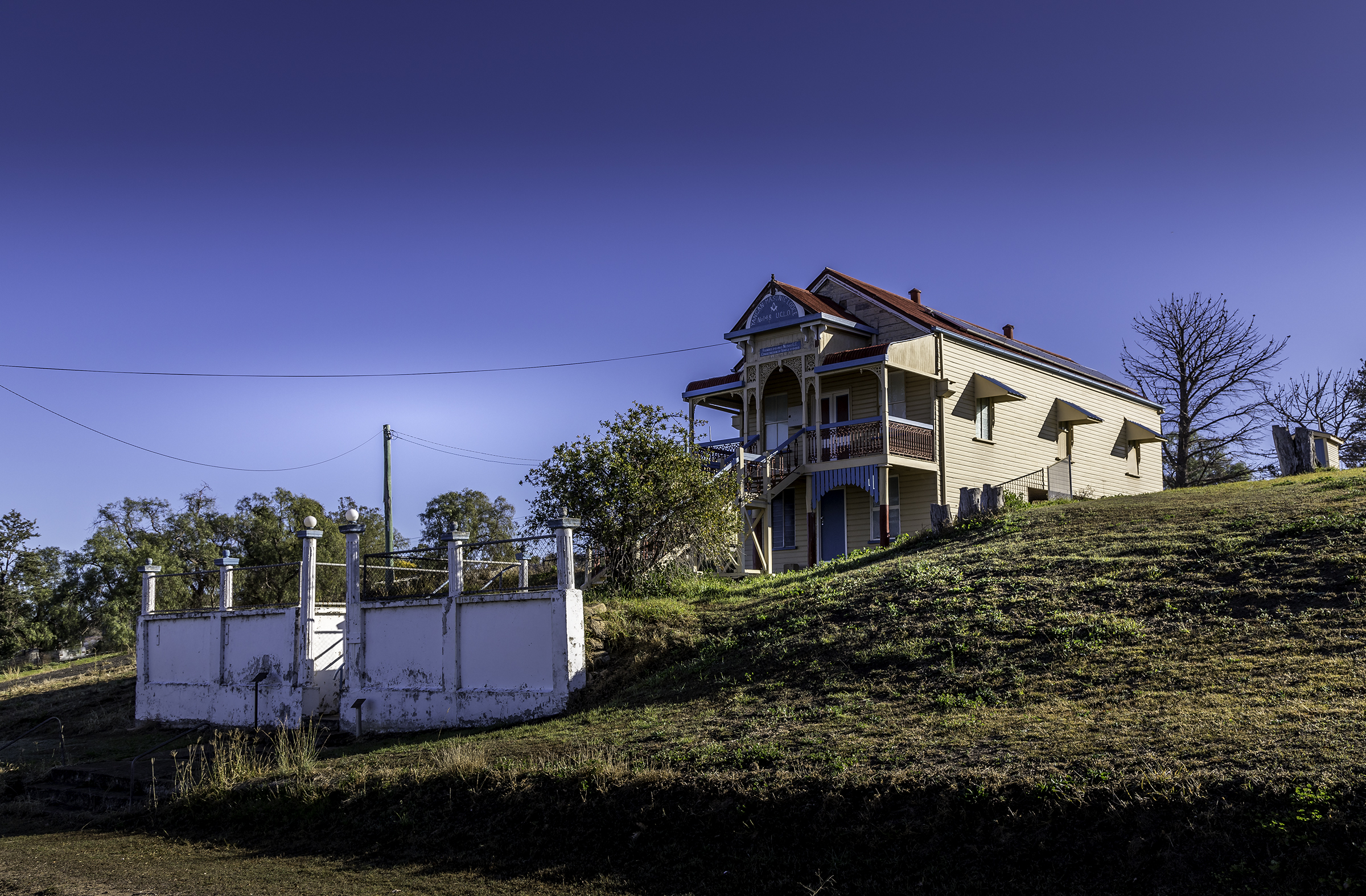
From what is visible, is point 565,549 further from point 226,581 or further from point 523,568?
point 226,581

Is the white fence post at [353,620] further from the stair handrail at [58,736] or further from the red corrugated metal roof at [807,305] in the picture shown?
the red corrugated metal roof at [807,305]

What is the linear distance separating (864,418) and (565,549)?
519 inches

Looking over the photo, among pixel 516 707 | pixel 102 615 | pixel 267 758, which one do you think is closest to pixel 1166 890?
pixel 516 707

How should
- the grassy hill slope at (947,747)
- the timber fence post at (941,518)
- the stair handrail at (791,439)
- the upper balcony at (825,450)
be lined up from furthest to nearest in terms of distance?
the stair handrail at (791,439), the upper balcony at (825,450), the timber fence post at (941,518), the grassy hill slope at (947,747)

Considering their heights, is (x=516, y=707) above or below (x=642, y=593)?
below

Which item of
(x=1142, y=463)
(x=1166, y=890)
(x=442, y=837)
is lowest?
(x=442, y=837)

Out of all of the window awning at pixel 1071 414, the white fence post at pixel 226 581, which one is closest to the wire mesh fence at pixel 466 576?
the white fence post at pixel 226 581

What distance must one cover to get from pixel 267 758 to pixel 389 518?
18961 mm

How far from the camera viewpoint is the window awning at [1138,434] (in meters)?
33.1

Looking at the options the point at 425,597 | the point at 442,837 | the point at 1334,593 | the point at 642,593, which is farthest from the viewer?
the point at 642,593

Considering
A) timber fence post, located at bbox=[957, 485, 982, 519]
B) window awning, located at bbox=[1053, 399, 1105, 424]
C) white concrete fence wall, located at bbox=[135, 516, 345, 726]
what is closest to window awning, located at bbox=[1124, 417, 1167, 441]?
window awning, located at bbox=[1053, 399, 1105, 424]

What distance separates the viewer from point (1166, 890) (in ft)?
20.8

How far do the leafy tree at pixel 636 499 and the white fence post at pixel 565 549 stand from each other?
2944mm

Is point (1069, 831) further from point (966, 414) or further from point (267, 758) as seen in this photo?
point (966, 414)
